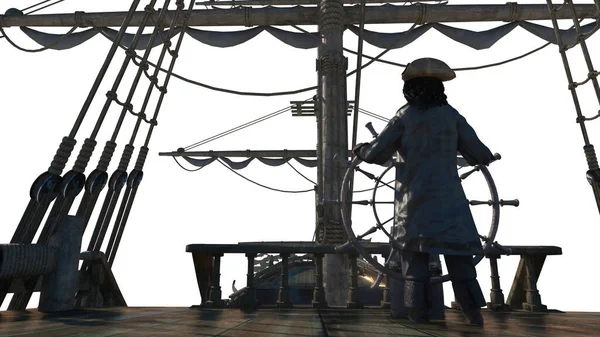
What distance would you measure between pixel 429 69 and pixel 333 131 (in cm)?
401

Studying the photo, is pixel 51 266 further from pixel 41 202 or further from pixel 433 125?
pixel 433 125

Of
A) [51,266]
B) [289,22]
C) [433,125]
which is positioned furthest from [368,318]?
[289,22]

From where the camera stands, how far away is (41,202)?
4449 mm

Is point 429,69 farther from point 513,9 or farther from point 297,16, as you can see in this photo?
point 513,9

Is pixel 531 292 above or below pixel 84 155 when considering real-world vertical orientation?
below

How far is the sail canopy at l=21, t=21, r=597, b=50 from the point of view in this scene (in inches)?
372

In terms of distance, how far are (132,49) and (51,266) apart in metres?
2.78

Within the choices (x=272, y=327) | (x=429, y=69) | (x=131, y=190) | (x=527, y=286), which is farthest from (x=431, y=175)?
(x=131, y=190)

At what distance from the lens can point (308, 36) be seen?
371 inches

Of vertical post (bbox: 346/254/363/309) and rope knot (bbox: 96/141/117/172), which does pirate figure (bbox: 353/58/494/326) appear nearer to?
vertical post (bbox: 346/254/363/309)

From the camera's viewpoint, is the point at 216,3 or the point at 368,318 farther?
the point at 216,3

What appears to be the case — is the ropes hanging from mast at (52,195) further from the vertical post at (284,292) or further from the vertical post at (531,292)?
the vertical post at (531,292)

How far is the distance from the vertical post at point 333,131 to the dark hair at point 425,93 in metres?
3.61

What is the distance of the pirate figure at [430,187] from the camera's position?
299 centimetres
